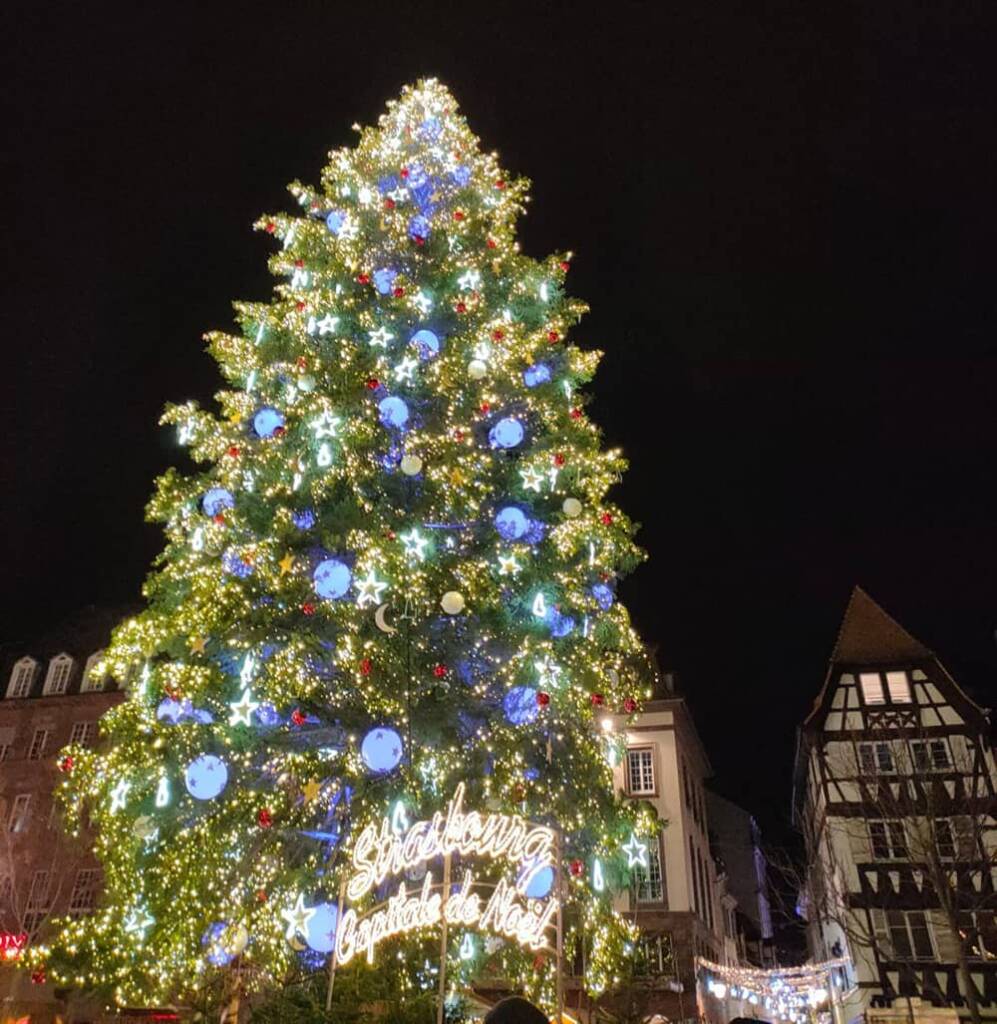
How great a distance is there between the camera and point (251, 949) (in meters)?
9.79

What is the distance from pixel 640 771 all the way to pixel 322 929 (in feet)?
73.8

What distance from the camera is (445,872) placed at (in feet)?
27.9

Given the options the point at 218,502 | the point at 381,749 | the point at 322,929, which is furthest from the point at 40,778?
the point at 381,749

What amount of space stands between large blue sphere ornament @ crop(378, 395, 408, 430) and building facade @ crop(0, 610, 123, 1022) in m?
21.1

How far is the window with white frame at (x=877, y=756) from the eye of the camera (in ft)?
92.8

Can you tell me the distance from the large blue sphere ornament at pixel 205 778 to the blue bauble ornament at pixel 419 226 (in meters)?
9.13

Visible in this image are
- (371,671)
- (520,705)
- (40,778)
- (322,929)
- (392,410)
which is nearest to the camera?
(322,929)

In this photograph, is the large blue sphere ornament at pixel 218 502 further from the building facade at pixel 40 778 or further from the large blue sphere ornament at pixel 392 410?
the building facade at pixel 40 778

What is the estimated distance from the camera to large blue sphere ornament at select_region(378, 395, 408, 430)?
11703 millimetres

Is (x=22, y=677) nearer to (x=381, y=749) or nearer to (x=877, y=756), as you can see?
(x=381, y=749)

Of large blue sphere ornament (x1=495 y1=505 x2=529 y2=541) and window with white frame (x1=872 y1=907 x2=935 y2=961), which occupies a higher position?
large blue sphere ornament (x1=495 y1=505 x2=529 y2=541)

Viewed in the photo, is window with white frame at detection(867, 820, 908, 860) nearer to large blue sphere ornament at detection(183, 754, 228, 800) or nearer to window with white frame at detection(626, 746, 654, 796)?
window with white frame at detection(626, 746, 654, 796)

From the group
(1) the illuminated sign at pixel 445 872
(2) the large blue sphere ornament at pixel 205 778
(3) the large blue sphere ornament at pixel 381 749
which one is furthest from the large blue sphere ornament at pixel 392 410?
(1) the illuminated sign at pixel 445 872

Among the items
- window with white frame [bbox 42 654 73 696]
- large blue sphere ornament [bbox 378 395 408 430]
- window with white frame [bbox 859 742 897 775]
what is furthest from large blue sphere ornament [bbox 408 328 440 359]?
window with white frame [bbox 42 654 73 696]
